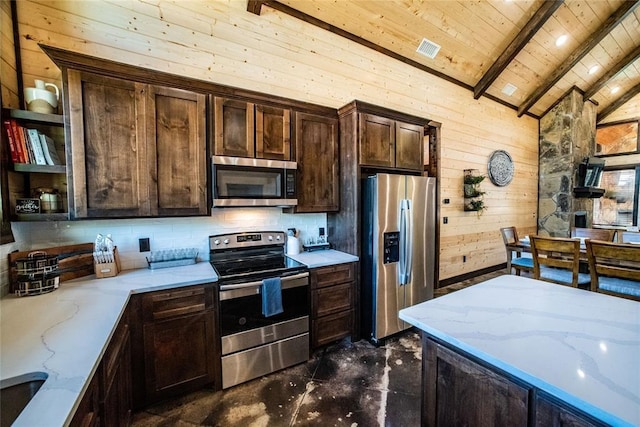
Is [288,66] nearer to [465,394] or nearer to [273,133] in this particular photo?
[273,133]

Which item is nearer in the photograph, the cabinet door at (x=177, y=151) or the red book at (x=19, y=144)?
the red book at (x=19, y=144)

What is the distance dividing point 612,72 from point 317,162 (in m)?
6.63

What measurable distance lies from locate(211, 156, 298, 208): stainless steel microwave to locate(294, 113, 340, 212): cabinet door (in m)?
0.17

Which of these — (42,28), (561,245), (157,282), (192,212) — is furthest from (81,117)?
(561,245)

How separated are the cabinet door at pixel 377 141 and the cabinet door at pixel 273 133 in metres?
0.75

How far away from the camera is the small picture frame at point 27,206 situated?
1.67m

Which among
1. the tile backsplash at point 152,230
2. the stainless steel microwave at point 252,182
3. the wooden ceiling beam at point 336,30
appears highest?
the wooden ceiling beam at point 336,30

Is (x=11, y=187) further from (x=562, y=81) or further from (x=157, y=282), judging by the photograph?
(x=562, y=81)

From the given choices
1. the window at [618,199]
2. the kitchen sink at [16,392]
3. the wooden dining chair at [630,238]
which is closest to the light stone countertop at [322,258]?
the kitchen sink at [16,392]

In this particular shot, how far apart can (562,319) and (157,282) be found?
2.30 meters

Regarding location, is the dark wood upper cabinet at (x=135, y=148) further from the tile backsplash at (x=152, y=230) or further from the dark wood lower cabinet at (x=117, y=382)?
the dark wood lower cabinet at (x=117, y=382)

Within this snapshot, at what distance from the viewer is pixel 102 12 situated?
2066 mm

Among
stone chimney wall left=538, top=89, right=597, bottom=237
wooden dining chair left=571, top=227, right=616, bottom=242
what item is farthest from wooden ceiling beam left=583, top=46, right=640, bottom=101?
wooden dining chair left=571, top=227, right=616, bottom=242

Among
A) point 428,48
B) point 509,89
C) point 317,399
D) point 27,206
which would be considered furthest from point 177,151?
point 509,89
